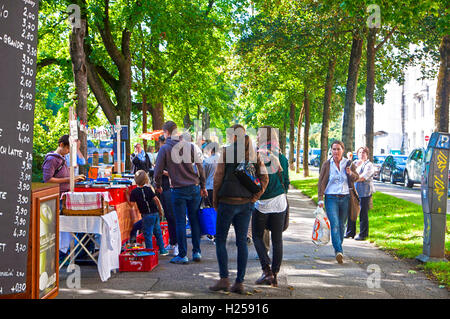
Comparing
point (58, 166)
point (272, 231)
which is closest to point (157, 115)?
point (58, 166)

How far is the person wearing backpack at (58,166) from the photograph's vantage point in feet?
29.3

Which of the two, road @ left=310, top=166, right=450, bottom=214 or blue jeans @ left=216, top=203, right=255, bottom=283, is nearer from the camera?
blue jeans @ left=216, top=203, right=255, bottom=283

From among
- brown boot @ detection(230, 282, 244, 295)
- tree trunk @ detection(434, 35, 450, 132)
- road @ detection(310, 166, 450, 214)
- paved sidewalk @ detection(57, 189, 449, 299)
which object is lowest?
paved sidewalk @ detection(57, 189, 449, 299)

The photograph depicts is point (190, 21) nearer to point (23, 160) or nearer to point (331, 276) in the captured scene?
point (331, 276)

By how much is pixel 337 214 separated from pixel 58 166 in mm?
4459

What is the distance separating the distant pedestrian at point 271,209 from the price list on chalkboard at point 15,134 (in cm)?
335

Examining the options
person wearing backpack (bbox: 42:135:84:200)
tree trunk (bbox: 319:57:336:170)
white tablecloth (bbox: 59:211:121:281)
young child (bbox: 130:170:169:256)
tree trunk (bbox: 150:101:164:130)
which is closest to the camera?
white tablecloth (bbox: 59:211:121:281)

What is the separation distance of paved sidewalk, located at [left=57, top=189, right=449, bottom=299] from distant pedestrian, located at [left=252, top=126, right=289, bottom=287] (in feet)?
0.96

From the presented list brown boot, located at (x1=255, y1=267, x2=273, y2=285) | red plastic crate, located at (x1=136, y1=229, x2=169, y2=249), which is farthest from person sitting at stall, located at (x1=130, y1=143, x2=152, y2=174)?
brown boot, located at (x1=255, y1=267, x2=273, y2=285)

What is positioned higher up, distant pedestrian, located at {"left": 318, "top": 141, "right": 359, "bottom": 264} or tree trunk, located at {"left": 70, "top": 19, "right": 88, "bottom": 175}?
tree trunk, located at {"left": 70, "top": 19, "right": 88, "bottom": 175}

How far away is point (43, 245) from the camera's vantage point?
18.0ft

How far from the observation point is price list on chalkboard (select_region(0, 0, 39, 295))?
469cm

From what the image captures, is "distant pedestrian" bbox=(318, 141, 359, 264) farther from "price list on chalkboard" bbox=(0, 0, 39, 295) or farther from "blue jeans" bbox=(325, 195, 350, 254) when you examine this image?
"price list on chalkboard" bbox=(0, 0, 39, 295)

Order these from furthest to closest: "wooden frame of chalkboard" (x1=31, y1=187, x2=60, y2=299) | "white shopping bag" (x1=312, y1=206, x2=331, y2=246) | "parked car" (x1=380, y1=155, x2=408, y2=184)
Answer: "parked car" (x1=380, y1=155, x2=408, y2=184) < "white shopping bag" (x1=312, y1=206, x2=331, y2=246) < "wooden frame of chalkboard" (x1=31, y1=187, x2=60, y2=299)
